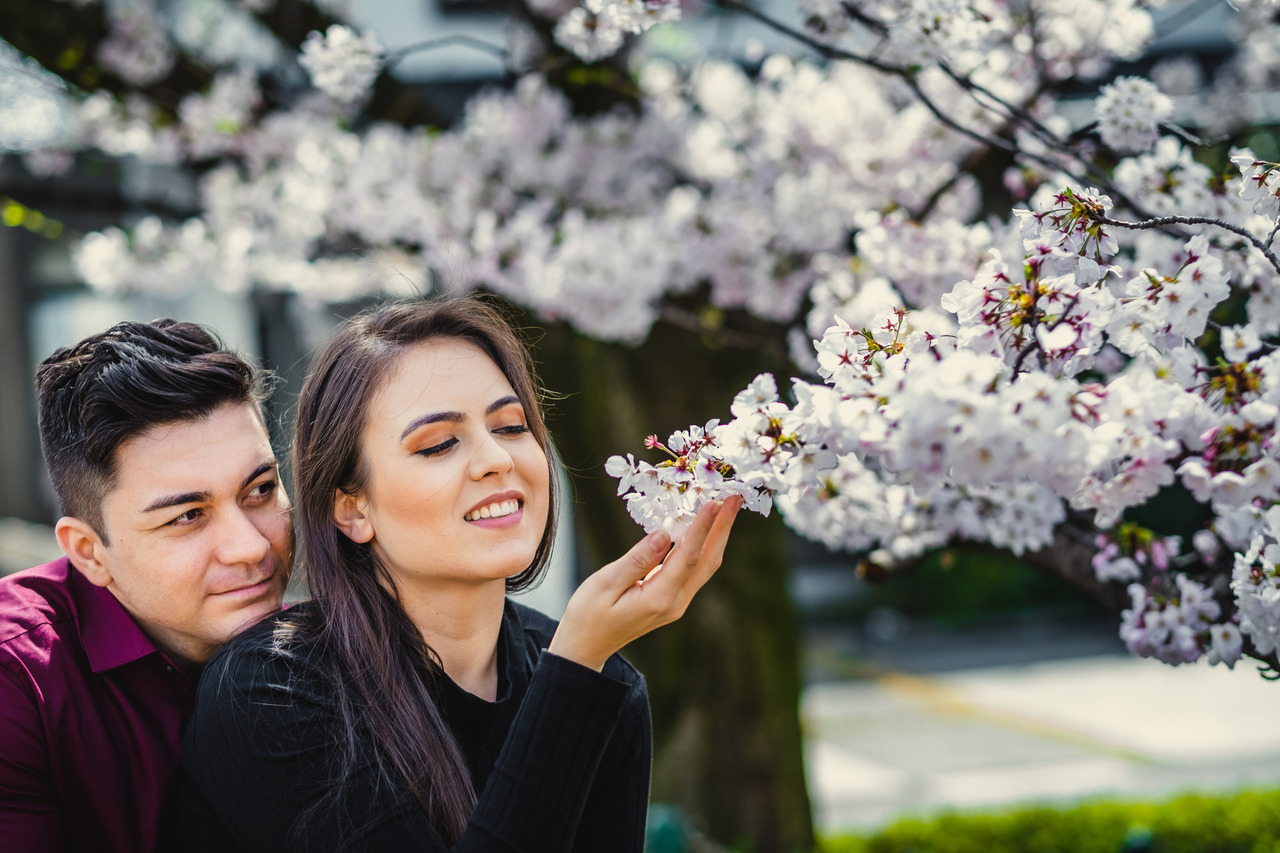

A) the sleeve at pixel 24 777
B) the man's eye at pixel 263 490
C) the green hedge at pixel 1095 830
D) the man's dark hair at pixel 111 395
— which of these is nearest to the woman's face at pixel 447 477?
the man's eye at pixel 263 490

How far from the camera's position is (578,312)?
3.17m

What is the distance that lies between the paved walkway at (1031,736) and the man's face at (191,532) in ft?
11.7

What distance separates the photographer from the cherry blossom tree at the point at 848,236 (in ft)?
3.64

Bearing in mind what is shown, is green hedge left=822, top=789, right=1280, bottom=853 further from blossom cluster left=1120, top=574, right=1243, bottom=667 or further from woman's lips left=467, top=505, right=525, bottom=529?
woman's lips left=467, top=505, right=525, bottom=529

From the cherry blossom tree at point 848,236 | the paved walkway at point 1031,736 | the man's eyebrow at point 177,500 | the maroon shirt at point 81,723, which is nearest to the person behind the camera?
the cherry blossom tree at point 848,236

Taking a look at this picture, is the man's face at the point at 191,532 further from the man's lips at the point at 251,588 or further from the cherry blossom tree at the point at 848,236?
the cherry blossom tree at the point at 848,236

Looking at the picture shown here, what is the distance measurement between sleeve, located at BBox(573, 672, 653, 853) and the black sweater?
0.89 feet

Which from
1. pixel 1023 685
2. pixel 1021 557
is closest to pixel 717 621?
pixel 1021 557

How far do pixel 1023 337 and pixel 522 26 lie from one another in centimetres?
298

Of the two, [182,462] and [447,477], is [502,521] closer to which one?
[447,477]

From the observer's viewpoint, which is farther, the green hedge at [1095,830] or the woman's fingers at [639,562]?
the green hedge at [1095,830]

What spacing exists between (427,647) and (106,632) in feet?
1.64

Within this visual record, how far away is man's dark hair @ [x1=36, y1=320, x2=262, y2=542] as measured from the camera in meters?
1.58

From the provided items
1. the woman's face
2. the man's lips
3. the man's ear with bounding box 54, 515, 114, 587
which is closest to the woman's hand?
the woman's face
